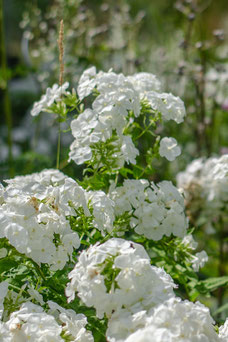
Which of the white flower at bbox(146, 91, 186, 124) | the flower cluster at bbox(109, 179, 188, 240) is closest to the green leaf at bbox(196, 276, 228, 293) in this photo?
the flower cluster at bbox(109, 179, 188, 240)

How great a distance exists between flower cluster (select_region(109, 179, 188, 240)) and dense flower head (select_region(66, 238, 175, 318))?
400 mm

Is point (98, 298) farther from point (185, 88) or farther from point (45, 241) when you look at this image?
point (185, 88)

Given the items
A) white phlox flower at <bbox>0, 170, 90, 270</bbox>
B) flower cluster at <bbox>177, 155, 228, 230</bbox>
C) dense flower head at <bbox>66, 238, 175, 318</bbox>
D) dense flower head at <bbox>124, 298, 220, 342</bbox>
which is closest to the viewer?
dense flower head at <bbox>124, 298, 220, 342</bbox>

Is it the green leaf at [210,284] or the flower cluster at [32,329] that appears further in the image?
the green leaf at [210,284]

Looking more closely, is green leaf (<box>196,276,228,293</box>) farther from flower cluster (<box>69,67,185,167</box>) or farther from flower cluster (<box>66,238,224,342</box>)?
flower cluster (<box>66,238,224,342</box>)

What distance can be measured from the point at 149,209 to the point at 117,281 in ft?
1.57

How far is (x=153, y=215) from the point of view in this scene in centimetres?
156

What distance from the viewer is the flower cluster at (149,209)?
154 cm

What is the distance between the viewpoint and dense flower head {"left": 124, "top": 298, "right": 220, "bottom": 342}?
98 cm

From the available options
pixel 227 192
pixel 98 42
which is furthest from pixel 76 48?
pixel 227 192

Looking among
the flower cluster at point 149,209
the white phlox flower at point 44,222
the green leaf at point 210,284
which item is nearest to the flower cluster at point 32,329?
the white phlox flower at point 44,222

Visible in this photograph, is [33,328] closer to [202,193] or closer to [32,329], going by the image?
[32,329]

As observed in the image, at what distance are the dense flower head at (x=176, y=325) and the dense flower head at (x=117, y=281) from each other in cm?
5

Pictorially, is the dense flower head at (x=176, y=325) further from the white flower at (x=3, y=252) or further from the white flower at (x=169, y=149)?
the white flower at (x=169, y=149)
